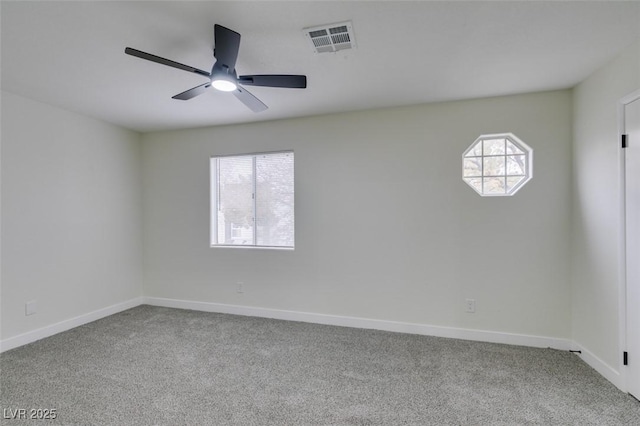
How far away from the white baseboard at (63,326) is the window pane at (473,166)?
458cm

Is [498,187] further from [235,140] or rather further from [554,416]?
[235,140]

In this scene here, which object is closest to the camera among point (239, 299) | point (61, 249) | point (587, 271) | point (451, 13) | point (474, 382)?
point (451, 13)

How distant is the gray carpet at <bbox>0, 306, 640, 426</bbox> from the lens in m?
1.90

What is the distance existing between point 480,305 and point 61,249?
455 cm

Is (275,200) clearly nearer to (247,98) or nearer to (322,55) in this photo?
(247,98)

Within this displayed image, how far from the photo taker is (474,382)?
2.27 m

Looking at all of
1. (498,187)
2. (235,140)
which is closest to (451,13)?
(498,187)

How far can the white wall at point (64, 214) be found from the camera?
9.35ft

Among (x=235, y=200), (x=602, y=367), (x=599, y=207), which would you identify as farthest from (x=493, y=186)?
(x=235, y=200)

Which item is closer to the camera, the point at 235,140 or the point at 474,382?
the point at 474,382

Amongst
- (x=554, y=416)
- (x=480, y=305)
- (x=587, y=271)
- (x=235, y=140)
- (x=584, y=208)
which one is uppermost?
(x=235, y=140)

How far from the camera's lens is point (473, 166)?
10.1 ft

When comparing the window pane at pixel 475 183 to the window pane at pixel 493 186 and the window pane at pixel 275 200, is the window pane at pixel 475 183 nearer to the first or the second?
the window pane at pixel 493 186

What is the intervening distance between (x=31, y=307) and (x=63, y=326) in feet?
1.37
